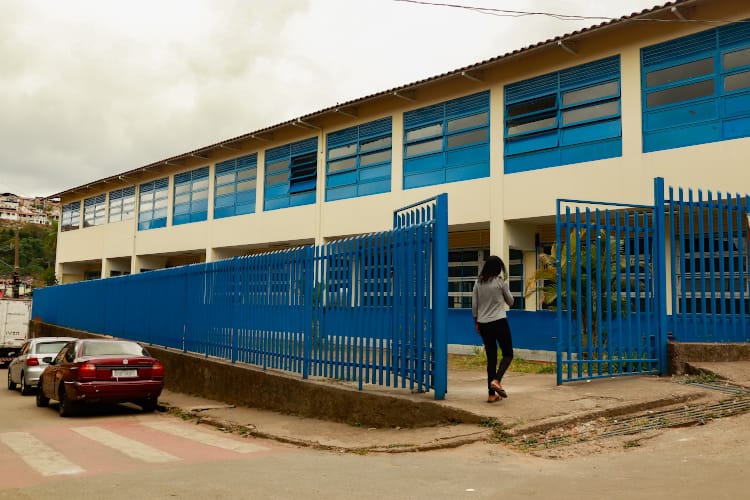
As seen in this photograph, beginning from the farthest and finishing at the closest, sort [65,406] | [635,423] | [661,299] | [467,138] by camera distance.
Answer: [467,138]
[65,406]
[661,299]
[635,423]

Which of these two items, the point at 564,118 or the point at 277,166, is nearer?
the point at 564,118

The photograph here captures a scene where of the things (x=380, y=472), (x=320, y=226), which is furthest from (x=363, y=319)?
(x=320, y=226)

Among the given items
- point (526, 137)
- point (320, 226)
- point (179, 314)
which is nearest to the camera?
point (179, 314)

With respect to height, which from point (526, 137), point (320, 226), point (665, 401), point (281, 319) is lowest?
point (665, 401)

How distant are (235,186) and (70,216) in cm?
1712

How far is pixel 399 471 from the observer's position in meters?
5.77

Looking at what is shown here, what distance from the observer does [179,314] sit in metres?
15.1

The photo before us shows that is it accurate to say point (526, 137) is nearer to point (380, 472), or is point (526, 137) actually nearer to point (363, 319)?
point (363, 319)

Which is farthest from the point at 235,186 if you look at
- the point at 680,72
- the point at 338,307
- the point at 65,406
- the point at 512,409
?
the point at 512,409

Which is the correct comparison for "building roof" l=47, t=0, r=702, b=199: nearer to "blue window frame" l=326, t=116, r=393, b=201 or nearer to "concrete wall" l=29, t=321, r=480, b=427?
"blue window frame" l=326, t=116, r=393, b=201

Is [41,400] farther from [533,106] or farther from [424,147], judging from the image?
[533,106]

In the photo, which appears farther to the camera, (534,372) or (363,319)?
(534,372)

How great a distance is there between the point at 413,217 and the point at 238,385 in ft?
16.4

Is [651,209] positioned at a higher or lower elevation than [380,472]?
higher
